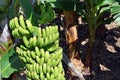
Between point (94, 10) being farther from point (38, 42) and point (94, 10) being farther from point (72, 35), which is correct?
point (38, 42)

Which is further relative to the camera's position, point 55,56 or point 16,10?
point 16,10

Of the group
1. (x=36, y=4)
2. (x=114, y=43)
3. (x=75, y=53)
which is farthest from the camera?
(x=114, y=43)

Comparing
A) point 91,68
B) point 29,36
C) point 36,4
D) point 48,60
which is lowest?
point 91,68

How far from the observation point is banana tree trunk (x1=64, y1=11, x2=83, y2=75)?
222cm

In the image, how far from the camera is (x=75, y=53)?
2377 millimetres

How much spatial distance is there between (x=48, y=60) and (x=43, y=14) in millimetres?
193

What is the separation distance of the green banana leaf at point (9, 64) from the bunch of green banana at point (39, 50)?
5.0 inches

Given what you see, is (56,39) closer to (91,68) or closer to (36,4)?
(36,4)

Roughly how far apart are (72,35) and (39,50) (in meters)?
0.72

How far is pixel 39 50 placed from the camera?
1.57m

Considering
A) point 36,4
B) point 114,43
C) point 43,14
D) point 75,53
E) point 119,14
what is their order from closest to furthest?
point 43,14 < point 36,4 < point 119,14 < point 75,53 < point 114,43

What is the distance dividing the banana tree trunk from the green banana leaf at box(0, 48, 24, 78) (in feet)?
1.94

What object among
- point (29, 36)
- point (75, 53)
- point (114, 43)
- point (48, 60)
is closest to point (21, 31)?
point (29, 36)

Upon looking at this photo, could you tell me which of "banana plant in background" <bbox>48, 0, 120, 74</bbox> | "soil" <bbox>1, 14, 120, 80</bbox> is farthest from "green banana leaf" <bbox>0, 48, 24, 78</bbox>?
"soil" <bbox>1, 14, 120, 80</bbox>
